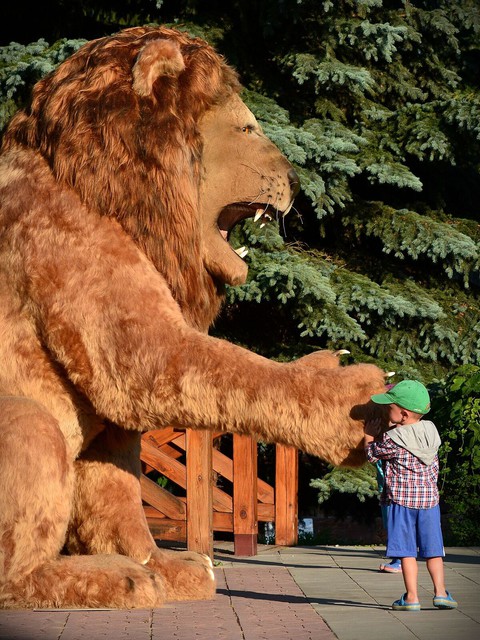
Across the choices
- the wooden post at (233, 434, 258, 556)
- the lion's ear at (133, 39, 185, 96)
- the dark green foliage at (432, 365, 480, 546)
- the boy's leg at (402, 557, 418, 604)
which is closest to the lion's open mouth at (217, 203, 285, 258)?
the lion's ear at (133, 39, 185, 96)

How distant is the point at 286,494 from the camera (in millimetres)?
8812

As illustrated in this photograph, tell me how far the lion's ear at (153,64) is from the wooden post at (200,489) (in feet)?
10.8

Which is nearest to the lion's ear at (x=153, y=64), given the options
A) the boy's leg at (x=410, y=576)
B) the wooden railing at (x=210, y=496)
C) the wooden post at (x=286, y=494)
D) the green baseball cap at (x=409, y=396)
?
the green baseball cap at (x=409, y=396)

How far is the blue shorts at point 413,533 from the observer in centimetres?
485

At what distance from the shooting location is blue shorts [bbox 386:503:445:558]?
485 centimetres

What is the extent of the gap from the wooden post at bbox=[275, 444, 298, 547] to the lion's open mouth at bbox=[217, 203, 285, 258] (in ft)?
12.9

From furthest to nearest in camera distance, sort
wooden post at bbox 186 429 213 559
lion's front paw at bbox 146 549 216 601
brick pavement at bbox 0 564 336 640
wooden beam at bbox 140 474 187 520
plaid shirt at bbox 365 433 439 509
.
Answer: wooden beam at bbox 140 474 187 520
wooden post at bbox 186 429 213 559
plaid shirt at bbox 365 433 439 509
lion's front paw at bbox 146 549 216 601
brick pavement at bbox 0 564 336 640

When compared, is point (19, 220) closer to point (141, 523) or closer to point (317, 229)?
point (141, 523)

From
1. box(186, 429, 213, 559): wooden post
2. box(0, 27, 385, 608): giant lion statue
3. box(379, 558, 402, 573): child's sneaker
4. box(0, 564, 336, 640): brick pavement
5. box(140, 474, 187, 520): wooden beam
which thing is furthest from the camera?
box(140, 474, 187, 520): wooden beam

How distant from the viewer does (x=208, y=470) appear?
7496 millimetres

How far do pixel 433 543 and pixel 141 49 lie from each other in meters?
2.50

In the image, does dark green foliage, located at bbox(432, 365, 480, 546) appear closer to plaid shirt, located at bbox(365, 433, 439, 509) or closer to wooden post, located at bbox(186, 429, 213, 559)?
wooden post, located at bbox(186, 429, 213, 559)

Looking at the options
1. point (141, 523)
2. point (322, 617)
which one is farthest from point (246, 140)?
point (322, 617)

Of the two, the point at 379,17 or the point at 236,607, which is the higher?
the point at 379,17
